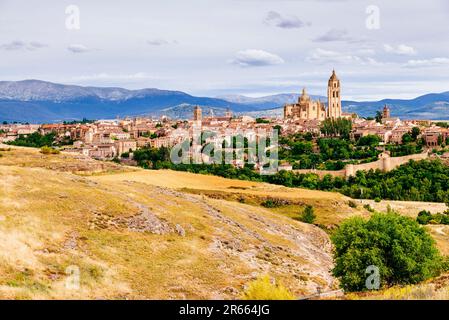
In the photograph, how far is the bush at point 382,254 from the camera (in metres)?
29.4

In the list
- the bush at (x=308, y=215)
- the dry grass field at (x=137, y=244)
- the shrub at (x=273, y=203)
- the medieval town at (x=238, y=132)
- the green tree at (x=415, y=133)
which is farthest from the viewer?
the medieval town at (x=238, y=132)

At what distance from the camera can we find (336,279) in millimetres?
34219

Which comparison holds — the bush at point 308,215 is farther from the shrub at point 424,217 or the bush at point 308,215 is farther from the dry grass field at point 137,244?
the shrub at point 424,217

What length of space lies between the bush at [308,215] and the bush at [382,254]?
71.3ft

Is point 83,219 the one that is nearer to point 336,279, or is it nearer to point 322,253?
point 336,279

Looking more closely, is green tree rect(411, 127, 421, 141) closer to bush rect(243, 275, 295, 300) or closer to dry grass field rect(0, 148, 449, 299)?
dry grass field rect(0, 148, 449, 299)

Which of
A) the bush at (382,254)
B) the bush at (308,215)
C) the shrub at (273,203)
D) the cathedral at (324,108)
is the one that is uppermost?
the cathedral at (324,108)

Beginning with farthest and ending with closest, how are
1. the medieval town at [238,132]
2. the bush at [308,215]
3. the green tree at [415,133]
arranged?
the medieval town at [238,132] < the green tree at [415,133] < the bush at [308,215]

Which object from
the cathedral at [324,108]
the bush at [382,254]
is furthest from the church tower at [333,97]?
the bush at [382,254]

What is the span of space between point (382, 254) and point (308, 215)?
24.4m

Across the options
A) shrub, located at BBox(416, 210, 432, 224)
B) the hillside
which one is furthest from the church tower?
the hillside

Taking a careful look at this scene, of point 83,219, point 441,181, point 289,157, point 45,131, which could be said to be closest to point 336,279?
point 83,219

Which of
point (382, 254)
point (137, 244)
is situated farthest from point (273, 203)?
point (137, 244)

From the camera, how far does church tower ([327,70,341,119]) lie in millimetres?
187738
